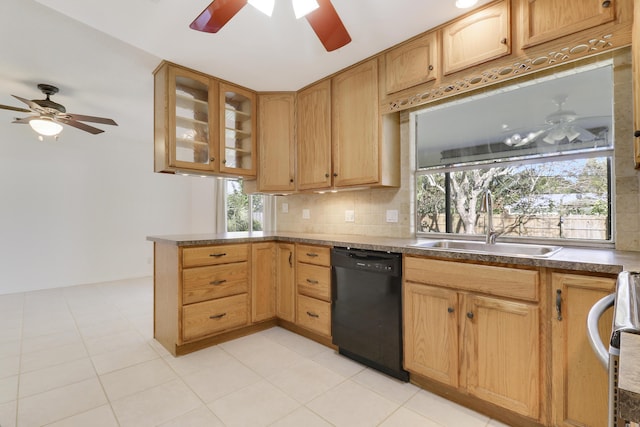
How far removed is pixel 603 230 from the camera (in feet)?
5.83

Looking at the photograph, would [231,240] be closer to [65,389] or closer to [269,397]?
[269,397]

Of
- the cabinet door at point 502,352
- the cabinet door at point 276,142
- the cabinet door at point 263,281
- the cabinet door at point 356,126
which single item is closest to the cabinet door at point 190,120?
the cabinet door at point 276,142

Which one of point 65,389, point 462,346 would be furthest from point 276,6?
point 65,389

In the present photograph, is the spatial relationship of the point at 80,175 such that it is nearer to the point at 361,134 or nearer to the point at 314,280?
the point at 314,280

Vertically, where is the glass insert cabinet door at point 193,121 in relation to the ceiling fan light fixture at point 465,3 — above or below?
below

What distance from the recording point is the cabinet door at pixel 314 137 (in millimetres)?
2857

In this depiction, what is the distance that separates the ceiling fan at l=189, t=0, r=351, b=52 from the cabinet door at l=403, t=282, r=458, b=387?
1.64 meters

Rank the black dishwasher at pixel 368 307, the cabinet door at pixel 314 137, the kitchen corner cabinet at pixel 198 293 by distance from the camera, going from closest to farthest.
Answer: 1. the black dishwasher at pixel 368 307
2. the kitchen corner cabinet at pixel 198 293
3. the cabinet door at pixel 314 137

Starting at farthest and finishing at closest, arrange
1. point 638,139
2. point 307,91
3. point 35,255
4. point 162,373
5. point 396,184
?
point 35,255 → point 307,91 → point 396,184 → point 162,373 → point 638,139

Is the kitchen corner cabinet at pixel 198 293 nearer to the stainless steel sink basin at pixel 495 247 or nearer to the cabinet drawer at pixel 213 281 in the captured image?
the cabinet drawer at pixel 213 281

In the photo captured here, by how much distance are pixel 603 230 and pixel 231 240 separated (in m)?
2.54

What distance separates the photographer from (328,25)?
1.78m


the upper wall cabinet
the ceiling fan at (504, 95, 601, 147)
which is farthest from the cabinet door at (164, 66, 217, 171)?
the ceiling fan at (504, 95, 601, 147)

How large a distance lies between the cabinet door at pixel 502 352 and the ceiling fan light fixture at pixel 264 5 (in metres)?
2.04
